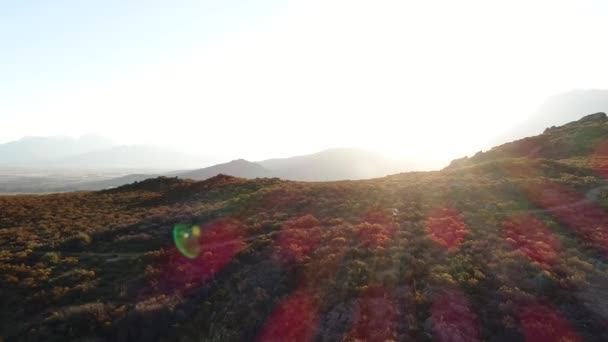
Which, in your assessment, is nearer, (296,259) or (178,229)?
(296,259)

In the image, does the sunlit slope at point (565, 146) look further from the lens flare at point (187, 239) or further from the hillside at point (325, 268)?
the lens flare at point (187, 239)

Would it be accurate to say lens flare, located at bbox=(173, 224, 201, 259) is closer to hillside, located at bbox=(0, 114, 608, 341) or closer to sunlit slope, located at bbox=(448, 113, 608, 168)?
hillside, located at bbox=(0, 114, 608, 341)

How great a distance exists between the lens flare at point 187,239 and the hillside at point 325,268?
16cm

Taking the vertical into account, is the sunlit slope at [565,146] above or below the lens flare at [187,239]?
above

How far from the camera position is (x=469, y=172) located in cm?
5097

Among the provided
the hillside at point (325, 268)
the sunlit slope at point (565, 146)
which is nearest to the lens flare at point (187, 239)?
the hillside at point (325, 268)

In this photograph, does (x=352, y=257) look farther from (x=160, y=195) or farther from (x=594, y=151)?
(x=594, y=151)

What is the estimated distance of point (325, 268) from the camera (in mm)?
21750

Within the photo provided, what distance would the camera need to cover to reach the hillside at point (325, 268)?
16812mm

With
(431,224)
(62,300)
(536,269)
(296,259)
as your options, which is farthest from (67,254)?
(536,269)

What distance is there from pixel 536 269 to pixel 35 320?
25.6 m

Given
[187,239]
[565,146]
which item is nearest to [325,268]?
[187,239]

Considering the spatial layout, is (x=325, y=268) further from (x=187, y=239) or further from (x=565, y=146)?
(x=565, y=146)

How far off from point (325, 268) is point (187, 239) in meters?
13.4
